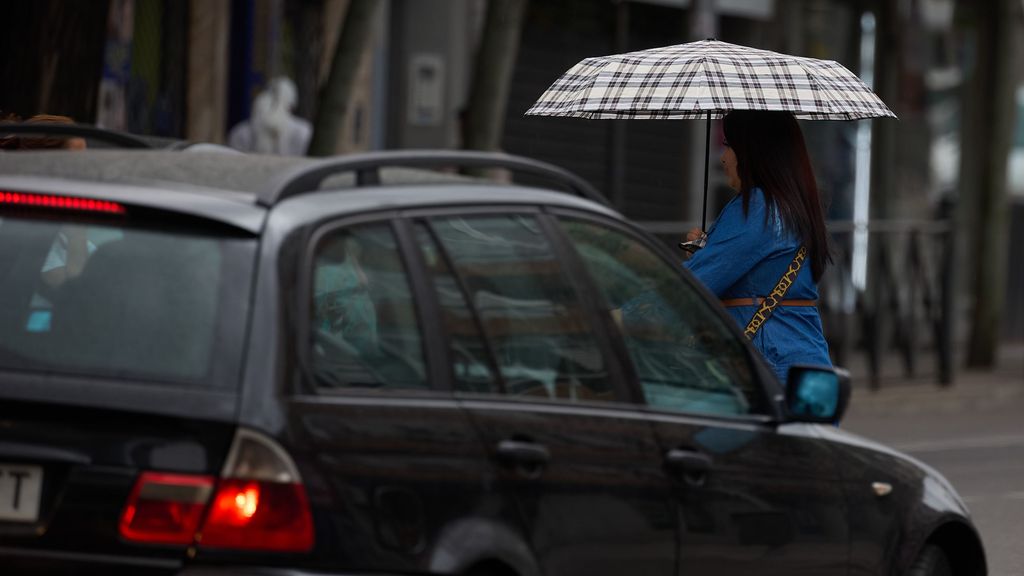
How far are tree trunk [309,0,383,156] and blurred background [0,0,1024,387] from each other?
0.5 inches

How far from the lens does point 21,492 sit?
427 centimetres

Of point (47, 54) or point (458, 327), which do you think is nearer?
point (458, 327)

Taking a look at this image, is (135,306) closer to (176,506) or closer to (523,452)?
(176,506)

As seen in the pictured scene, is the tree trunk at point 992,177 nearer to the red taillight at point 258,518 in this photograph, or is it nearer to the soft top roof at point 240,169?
the soft top roof at point 240,169

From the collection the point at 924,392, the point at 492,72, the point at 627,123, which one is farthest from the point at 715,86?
the point at 627,123

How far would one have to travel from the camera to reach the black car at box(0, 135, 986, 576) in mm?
4219

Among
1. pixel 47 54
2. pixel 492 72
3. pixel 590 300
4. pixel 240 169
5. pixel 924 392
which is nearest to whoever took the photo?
pixel 240 169

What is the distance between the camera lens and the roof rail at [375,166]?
14.9 ft

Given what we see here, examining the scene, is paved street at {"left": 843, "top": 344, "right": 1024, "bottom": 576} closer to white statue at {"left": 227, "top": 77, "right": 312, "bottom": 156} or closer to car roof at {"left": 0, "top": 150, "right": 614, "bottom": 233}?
white statue at {"left": 227, "top": 77, "right": 312, "bottom": 156}

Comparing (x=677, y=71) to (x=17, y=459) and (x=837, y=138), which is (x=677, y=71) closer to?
(x=17, y=459)

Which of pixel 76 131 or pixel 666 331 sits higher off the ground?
pixel 76 131

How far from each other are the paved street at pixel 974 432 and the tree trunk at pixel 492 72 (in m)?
3.28

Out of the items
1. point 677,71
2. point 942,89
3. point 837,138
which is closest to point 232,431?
point 677,71

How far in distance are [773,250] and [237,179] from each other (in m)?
2.47
